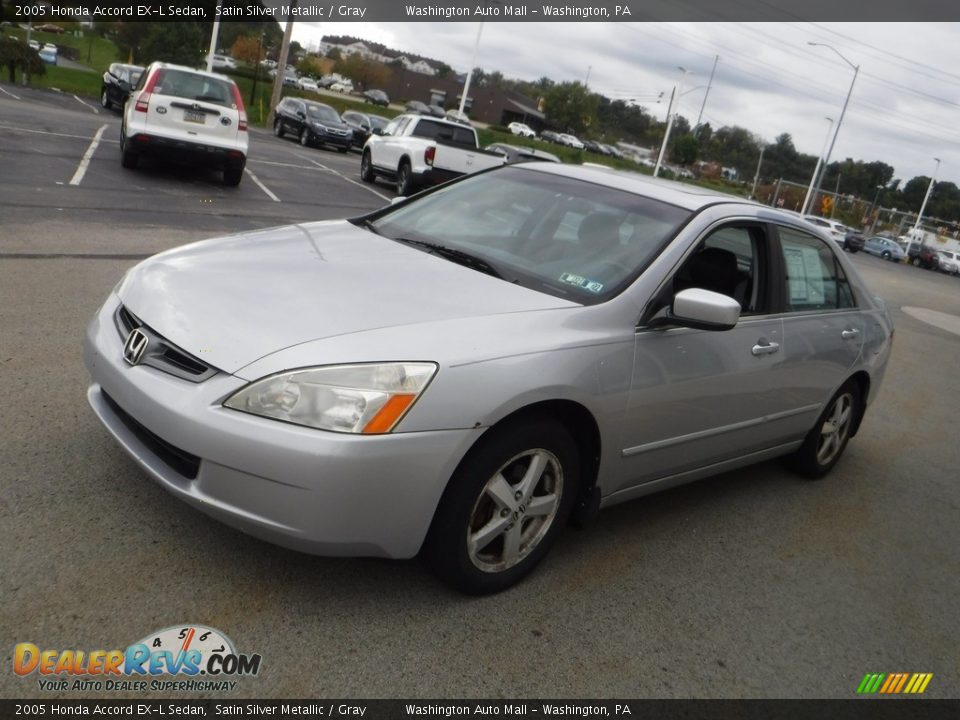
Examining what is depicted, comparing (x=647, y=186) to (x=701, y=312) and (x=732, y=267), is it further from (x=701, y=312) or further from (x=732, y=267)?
(x=701, y=312)

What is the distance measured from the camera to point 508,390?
9.71 feet

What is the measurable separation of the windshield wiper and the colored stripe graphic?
81.9 inches

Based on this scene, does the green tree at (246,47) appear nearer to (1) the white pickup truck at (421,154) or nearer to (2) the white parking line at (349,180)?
(2) the white parking line at (349,180)

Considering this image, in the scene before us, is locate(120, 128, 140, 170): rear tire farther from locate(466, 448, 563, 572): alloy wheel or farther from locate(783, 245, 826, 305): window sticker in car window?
locate(466, 448, 563, 572): alloy wheel

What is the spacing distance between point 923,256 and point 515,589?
5250 centimetres

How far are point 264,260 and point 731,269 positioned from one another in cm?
219

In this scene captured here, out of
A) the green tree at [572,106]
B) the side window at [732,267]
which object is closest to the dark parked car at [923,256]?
the side window at [732,267]

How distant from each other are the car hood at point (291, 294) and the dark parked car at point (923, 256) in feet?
168

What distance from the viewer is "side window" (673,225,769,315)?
3928 millimetres

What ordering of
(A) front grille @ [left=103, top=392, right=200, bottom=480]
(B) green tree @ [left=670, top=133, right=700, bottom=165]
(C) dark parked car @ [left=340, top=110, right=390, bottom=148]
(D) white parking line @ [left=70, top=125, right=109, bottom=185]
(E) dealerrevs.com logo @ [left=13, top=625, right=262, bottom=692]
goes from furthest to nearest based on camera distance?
(B) green tree @ [left=670, top=133, right=700, bottom=165] → (C) dark parked car @ [left=340, top=110, right=390, bottom=148] → (D) white parking line @ [left=70, top=125, right=109, bottom=185] → (A) front grille @ [left=103, top=392, right=200, bottom=480] → (E) dealerrevs.com logo @ [left=13, top=625, right=262, bottom=692]

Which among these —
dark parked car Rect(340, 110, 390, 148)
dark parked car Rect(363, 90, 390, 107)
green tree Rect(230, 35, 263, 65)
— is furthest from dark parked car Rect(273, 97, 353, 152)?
dark parked car Rect(363, 90, 390, 107)

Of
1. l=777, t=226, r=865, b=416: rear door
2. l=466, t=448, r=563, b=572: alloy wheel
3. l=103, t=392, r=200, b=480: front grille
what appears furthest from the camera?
l=777, t=226, r=865, b=416: rear door

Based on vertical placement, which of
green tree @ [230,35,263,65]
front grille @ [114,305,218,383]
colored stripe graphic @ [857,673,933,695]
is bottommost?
colored stripe graphic @ [857,673,933,695]

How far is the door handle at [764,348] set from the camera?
4.18 meters
